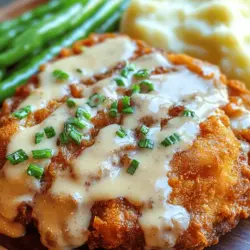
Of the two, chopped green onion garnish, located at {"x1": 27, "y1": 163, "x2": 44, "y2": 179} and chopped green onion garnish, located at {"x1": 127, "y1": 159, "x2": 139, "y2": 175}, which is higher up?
chopped green onion garnish, located at {"x1": 27, "y1": 163, "x2": 44, "y2": 179}

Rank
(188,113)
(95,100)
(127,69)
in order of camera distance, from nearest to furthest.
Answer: (188,113) → (95,100) → (127,69)

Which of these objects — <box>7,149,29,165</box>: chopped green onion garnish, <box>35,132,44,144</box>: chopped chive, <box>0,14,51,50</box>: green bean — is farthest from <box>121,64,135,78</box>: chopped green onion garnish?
<box>0,14,51,50</box>: green bean

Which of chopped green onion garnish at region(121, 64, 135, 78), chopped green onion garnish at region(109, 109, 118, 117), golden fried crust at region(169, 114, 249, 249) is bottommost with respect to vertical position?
golden fried crust at region(169, 114, 249, 249)

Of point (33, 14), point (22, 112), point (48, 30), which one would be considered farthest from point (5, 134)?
point (33, 14)

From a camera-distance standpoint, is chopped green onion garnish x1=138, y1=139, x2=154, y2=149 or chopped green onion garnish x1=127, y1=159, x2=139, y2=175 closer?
chopped green onion garnish x1=127, y1=159, x2=139, y2=175

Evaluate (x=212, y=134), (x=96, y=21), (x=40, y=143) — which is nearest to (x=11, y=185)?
(x=40, y=143)

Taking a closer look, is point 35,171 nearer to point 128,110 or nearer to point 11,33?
point 128,110

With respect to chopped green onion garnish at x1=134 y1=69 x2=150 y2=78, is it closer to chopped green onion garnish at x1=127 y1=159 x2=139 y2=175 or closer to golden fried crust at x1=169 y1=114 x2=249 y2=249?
golden fried crust at x1=169 y1=114 x2=249 y2=249
